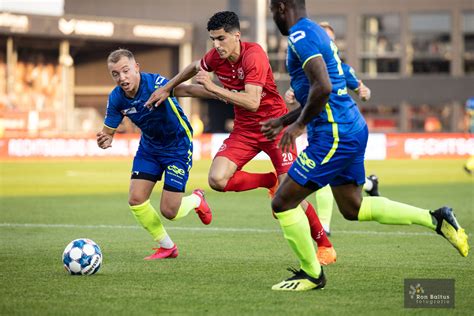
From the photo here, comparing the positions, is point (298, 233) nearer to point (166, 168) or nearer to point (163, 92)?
point (163, 92)

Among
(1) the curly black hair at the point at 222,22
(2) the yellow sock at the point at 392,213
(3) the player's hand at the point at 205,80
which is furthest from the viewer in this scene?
(1) the curly black hair at the point at 222,22

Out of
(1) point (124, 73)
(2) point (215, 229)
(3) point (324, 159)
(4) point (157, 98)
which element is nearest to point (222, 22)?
(4) point (157, 98)

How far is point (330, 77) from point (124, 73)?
2567 mm

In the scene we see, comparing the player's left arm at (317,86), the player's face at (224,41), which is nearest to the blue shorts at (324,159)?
the player's left arm at (317,86)

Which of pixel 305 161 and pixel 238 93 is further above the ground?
pixel 238 93

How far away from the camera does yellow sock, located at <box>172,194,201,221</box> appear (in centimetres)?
992

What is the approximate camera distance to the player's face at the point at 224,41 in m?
8.78

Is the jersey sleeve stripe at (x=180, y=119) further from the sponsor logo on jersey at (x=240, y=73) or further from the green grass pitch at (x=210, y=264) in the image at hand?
the green grass pitch at (x=210, y=264)

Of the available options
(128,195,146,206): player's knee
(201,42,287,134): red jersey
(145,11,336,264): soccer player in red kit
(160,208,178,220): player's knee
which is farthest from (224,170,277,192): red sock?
(128,195,146,206): player's knee

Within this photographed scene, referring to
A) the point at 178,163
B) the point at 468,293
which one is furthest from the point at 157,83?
the point at 468,293

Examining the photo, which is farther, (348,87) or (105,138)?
(348,87)

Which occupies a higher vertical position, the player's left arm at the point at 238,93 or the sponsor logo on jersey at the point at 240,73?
the sponsor logo on jersey at the point at 240,73

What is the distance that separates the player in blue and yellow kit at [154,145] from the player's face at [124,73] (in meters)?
0.01

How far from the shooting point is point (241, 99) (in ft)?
28.2
